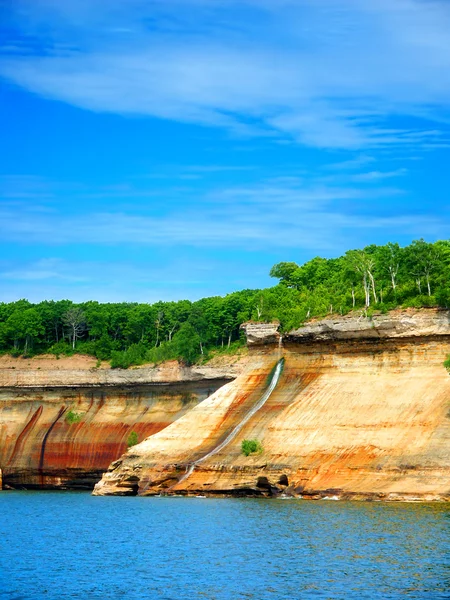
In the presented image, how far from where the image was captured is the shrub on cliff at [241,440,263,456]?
8512 cm

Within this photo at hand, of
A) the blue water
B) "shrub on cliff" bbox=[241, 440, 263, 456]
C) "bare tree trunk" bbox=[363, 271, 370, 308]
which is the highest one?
"bare tree trunk" bbox=[363, 271, 370, 308]

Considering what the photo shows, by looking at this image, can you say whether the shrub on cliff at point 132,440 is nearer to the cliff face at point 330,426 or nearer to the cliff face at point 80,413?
the cliff face at point 80,413

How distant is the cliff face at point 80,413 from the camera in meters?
116

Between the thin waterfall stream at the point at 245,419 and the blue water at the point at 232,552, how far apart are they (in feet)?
39.3

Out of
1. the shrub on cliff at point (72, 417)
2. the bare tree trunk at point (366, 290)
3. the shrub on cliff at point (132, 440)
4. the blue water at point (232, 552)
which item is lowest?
the blue water at point (232, 552)

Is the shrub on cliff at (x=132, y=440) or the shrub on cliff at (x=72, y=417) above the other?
the shrub on cliff at (x=72, y=417)

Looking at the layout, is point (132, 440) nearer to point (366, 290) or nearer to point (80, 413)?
point (80, 413)

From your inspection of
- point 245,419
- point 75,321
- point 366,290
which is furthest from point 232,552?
point 75,321

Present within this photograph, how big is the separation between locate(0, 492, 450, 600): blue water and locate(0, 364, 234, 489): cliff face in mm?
41862

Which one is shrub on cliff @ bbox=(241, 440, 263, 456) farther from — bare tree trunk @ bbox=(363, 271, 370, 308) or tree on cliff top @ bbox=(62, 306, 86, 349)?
tree on cliff top @ bbox=(62, 306, 86, 349)

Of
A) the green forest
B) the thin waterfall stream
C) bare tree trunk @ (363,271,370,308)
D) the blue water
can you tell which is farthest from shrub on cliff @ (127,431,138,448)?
the blue water

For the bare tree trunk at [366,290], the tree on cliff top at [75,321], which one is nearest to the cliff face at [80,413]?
the tree on cliff top at [75,321]

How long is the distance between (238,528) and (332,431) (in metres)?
26.0

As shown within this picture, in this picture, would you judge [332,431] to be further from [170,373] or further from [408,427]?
[170,373]
